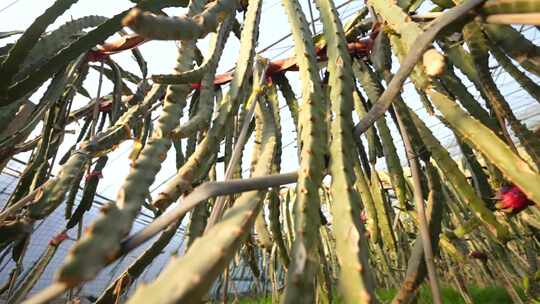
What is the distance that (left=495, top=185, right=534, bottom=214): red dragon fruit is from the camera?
58 centimetres

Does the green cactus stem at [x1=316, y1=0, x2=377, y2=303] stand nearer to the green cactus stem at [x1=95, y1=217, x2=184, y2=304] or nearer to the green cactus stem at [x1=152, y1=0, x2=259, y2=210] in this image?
the green cactus stem at [x1=152, y1=0, x2=259, y2=210]

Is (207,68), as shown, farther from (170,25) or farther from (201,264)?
(201,264)

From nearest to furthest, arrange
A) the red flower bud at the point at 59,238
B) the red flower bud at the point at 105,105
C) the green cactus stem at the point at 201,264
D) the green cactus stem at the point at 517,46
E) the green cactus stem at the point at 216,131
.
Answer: the green cactus stem at the point at 201,264 → the green cactus stem at the point at 216,131 → the green cactus stem at the point at 517,46 → the red flower bud at the point at 59,238 → the red flower bud at the point at 105,105

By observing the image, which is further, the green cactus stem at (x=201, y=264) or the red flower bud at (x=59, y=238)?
the red flower bud at (x=59, y=238)

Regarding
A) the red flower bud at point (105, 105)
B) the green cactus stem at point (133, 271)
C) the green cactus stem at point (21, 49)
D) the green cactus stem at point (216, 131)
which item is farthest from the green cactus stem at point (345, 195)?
the red flower bud at point (105, 105)

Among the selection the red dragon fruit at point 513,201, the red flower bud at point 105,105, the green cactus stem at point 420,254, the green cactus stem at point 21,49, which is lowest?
the green cactus stem at point 420,254

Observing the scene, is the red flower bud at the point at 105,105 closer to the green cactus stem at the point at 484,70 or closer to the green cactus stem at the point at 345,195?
A: the green cactus stem at the point at 345,195

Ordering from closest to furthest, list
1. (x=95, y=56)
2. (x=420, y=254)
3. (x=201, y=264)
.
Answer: (x=201, y=264)
(x=420, y=254)
(x=95, y=56)

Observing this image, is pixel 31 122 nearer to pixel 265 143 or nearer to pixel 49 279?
pixel 265 143

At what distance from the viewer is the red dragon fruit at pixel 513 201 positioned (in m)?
0.58

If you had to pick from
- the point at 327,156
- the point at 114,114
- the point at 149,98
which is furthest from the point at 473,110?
the point at 114,114

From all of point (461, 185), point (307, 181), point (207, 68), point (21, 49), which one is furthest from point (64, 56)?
point (461, 185)

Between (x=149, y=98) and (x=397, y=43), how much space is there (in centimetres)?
42

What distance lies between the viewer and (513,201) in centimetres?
59
